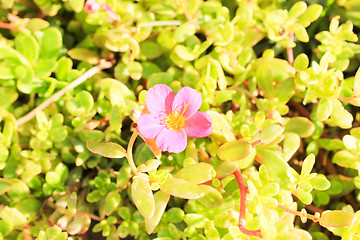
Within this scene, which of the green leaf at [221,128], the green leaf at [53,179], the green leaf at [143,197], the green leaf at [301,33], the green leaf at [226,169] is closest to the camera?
the green leaf at [143,197]

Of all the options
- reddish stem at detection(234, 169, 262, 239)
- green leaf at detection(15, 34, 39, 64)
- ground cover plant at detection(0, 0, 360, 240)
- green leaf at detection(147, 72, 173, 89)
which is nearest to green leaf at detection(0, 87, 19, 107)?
ground cover plant at detection(0, 0, 360, 240)

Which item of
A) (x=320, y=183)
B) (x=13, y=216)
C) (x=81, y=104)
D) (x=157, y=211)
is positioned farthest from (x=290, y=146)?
(x=13, y=216)

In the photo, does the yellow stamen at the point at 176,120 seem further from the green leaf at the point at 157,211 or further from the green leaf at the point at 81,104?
the green leaf at the point at 81,104

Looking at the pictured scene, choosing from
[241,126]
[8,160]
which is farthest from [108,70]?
[241,126]

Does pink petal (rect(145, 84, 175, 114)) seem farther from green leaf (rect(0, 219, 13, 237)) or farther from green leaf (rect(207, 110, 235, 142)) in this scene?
green leaf (rect(0, 219, 13, 237))

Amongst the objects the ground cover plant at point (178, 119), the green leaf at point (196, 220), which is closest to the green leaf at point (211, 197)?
the ground cover plant at point (178, 119)

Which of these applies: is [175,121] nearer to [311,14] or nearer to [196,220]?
[196,220]

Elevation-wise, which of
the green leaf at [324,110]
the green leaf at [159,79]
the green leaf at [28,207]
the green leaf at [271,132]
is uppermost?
the green leaf at [324,110]
